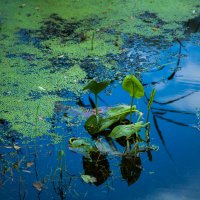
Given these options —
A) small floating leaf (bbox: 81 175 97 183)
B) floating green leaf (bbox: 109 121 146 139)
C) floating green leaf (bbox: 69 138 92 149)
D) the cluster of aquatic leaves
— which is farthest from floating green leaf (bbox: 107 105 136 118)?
small floating leaf (bbox: 81 175 97 183)

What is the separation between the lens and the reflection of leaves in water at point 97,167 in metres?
1.66

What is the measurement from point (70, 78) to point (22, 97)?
31 cm

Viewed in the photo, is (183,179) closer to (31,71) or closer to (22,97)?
(22,97)

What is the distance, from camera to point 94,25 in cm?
299

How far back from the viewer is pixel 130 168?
1.71 m

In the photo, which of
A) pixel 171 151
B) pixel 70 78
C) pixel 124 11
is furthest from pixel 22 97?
pixel 124 11

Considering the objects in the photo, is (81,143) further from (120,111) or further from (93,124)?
(120,111)

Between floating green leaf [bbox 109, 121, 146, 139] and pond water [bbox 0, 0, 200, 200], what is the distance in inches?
2.2

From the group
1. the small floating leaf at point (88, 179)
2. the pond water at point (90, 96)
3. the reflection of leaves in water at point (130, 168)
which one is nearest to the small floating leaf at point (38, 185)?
the pond water at point (90, 96)

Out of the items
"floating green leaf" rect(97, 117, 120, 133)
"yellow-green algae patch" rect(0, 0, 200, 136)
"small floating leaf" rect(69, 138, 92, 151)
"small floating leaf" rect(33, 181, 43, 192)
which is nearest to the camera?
"small floating leaf" rect(33, 181, 43, 192)

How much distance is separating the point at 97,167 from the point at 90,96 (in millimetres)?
569

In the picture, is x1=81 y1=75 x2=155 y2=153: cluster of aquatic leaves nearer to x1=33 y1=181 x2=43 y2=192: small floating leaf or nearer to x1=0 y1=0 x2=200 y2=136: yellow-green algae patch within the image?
x1=0 y1=0 x2=200 y2=136: yellow-green algae patch

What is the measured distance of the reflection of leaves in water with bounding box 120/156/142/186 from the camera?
1.66m

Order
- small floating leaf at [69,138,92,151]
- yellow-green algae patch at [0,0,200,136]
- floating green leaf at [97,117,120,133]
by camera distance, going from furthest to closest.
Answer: yellow-green algae patch at [0,0,200,136] < floating green leaf at [97,117,120,133] < small floating leaf at [69,138,92,151]
